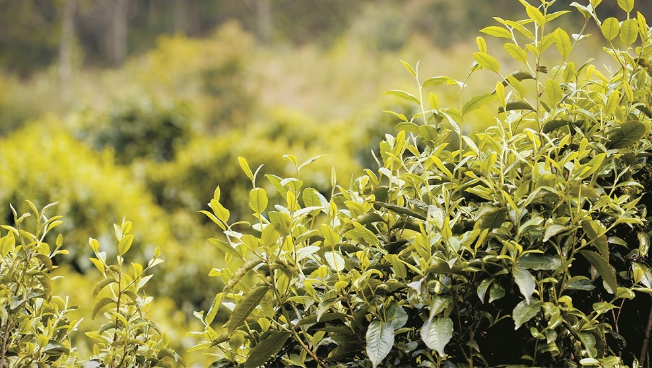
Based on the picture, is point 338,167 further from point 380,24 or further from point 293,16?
point 293,16

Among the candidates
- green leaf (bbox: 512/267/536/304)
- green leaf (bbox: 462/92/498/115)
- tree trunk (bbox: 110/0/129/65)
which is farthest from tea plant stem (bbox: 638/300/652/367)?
tree trunk (bbox: 110/0/129/65)

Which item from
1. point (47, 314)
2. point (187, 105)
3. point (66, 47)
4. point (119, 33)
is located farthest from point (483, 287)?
point (119, 33)

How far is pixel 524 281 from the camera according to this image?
77 centimetres

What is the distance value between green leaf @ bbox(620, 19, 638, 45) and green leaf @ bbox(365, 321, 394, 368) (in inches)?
23.6

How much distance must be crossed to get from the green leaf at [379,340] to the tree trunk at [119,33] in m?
30.0

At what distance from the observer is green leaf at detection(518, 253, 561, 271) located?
80cm

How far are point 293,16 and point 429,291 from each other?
31649 millimetres

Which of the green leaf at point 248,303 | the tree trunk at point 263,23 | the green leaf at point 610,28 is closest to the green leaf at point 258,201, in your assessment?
the green leaf at point 248,303

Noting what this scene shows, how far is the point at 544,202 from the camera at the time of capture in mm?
850

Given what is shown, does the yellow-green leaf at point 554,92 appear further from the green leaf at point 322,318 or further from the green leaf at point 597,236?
the green leaf at point 322,318

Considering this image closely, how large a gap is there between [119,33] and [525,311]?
1209 inches

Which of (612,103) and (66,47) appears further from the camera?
(66,47)

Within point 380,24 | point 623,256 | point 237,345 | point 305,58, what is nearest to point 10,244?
point 237,345

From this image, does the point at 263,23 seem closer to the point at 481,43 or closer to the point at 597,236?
the point at 481,43
